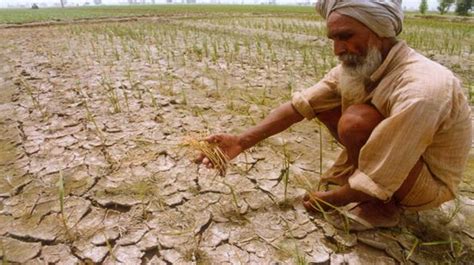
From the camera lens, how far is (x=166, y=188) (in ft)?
5.68

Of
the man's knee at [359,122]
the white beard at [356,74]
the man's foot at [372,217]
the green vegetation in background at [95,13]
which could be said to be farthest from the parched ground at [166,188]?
the green vegetation in background at [95,13]

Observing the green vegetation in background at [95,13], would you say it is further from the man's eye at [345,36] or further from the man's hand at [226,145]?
the man's eye at [345,36]

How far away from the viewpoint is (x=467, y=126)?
121 cm

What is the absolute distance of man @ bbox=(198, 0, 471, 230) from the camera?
3.69ft

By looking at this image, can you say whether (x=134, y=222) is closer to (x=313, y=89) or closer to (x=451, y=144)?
(x=313, y=89)

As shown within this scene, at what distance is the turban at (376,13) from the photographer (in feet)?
4.05

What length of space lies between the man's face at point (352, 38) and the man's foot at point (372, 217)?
58 cm

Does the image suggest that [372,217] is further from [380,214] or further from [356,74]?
[356,74]

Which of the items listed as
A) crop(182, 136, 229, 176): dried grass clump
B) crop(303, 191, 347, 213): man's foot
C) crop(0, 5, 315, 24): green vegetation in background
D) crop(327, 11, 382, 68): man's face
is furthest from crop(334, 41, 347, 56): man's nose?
crop(0, 5, 315, 24): green vegetation in background

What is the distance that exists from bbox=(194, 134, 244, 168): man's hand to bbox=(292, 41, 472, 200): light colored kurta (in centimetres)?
59

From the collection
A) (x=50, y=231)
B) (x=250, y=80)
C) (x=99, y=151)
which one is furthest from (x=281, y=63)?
(x=50, y=231)

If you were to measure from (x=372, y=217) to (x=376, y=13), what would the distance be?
31.0 inches

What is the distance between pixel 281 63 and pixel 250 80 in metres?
0.90

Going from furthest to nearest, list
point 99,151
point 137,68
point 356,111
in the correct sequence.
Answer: point 137,68 < point 99,151 < point 356,111
